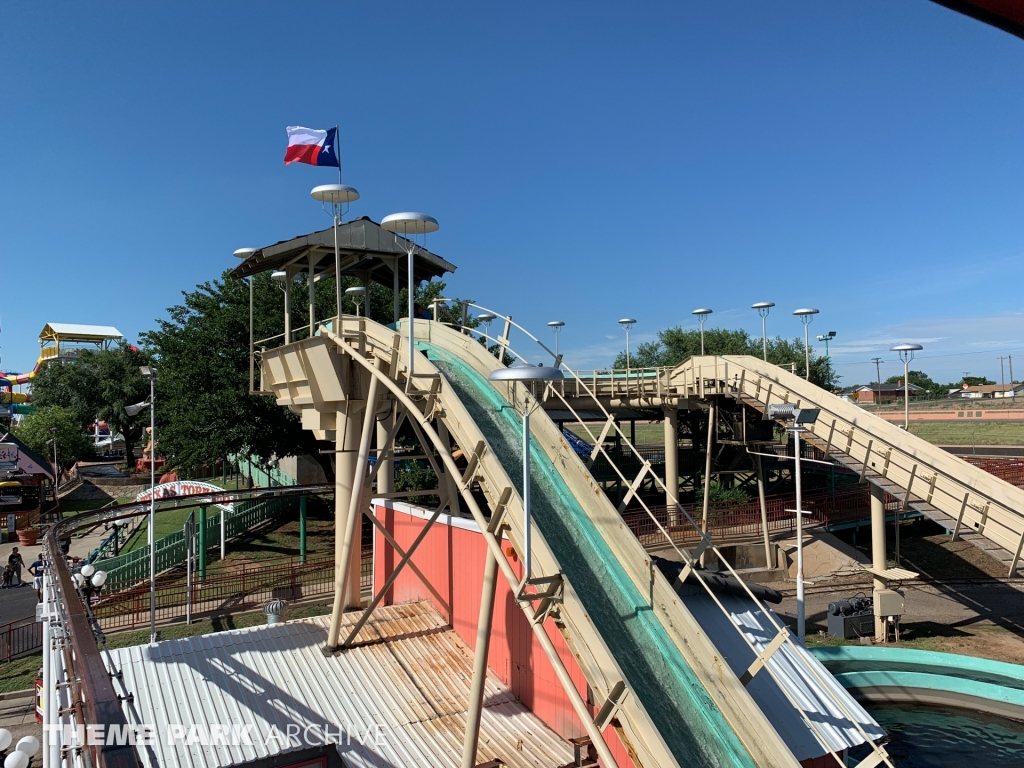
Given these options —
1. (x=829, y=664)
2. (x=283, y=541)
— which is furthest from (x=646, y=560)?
(x=283, y=541)

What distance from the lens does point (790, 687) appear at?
35.4 ft

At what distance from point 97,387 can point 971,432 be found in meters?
83.4

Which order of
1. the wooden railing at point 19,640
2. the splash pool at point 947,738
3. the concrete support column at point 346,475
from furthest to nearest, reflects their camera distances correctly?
the wooden railing at point 19,640 → the concrete support column at point 346,475 → the splash pool at point 947,738

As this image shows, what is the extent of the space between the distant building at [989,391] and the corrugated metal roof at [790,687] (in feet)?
386

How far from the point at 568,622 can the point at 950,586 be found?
23.4 m

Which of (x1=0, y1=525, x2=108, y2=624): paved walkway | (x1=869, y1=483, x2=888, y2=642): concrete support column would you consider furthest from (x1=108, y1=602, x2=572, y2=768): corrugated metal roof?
(x1=0, y1=525, x2=108, y2=624): paved walkway

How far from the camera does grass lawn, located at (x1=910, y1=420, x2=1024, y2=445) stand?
5556 centimetres

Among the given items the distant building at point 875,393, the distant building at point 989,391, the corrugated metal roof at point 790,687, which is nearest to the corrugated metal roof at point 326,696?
the corrugated metal roof at point 790,687

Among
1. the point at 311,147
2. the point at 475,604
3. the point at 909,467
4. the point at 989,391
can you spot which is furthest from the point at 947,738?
the point at 989,391

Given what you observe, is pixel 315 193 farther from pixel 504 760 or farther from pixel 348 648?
pixel 504 760

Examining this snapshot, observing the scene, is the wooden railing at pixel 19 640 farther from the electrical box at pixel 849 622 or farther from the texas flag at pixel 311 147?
the electrical box at pixel 849 622

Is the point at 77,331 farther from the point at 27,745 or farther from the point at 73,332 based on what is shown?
the point at 27,745

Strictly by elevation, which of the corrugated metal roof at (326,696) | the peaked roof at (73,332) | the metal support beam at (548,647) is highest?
the peaked roof at (73,332)

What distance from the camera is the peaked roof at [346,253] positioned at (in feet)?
50.4
